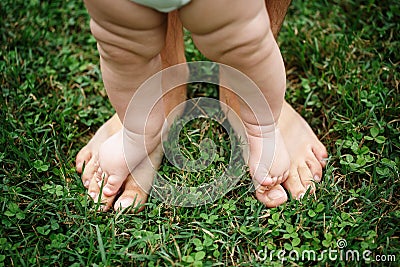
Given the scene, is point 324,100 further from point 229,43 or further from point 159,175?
point 229,43

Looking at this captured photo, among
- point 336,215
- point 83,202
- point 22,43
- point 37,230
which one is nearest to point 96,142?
point 83,202

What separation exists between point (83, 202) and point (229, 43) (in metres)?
0.69

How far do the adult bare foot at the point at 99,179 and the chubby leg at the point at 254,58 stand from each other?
318 millimetres

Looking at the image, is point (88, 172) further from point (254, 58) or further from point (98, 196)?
point (254, 58)

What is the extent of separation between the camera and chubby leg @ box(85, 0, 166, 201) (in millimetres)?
1247

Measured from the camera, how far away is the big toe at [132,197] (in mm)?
1651

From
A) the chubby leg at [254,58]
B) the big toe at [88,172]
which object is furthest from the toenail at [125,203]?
the chubby leg at [254,58]

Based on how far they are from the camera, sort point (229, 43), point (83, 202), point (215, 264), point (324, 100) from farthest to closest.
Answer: point (324, 100) → point (83, 202) → point (215, 264) → point (229, 43)

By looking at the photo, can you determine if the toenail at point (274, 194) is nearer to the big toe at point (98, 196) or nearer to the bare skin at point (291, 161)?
the bare skin at point (291, 161)

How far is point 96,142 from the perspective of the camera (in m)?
1.83

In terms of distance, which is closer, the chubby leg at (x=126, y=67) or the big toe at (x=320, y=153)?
the chubby leg at (x=126, y=67)

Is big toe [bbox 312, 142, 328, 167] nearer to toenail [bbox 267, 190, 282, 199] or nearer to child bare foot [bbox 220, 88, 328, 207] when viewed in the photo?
child bare foot [bbox 220, 88, 328, 207]

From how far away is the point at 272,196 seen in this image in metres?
1.66

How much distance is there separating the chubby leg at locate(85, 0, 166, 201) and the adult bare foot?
3 centimetres
